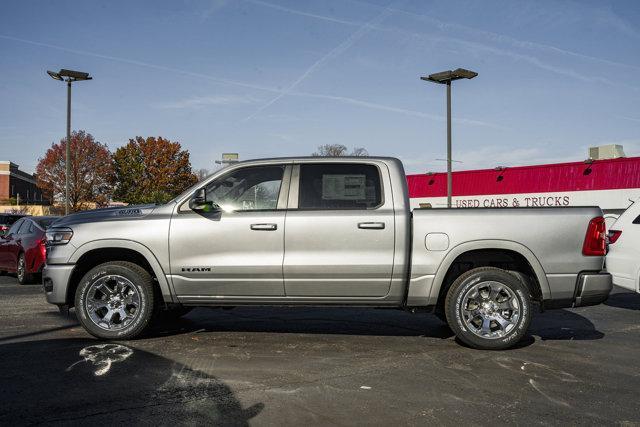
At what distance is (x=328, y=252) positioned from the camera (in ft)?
19.2

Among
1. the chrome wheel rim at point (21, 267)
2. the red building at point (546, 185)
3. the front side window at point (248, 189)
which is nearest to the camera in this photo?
the front side window at point (248, 189)

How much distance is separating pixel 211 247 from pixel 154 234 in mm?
646

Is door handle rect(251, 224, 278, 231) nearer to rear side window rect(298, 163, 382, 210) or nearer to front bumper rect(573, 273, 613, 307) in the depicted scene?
rear side window rect(298, 163, 382, 210)

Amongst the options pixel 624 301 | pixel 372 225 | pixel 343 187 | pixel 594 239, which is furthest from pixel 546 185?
pixel 372 225

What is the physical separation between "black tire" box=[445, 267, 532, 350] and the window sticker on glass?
1.40 metres

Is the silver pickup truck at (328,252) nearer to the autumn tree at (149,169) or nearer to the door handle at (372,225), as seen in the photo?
the door handle at (372,225)

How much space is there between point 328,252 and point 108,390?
2.47 meters

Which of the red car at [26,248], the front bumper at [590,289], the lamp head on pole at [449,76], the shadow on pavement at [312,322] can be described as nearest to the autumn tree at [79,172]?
the lamp head on pole at [449,76]

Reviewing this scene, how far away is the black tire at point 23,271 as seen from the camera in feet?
37.8

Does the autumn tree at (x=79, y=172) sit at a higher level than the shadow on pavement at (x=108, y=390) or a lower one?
higher

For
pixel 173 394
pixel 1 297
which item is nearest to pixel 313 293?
pixel 173 394

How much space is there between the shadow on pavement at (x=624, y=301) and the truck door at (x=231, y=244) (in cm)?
594

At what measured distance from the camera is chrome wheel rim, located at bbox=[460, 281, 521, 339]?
5.83m

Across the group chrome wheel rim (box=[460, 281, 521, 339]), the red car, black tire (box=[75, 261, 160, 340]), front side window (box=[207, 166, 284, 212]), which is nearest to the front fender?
black tire (box=[75, 261, 160, 340])
